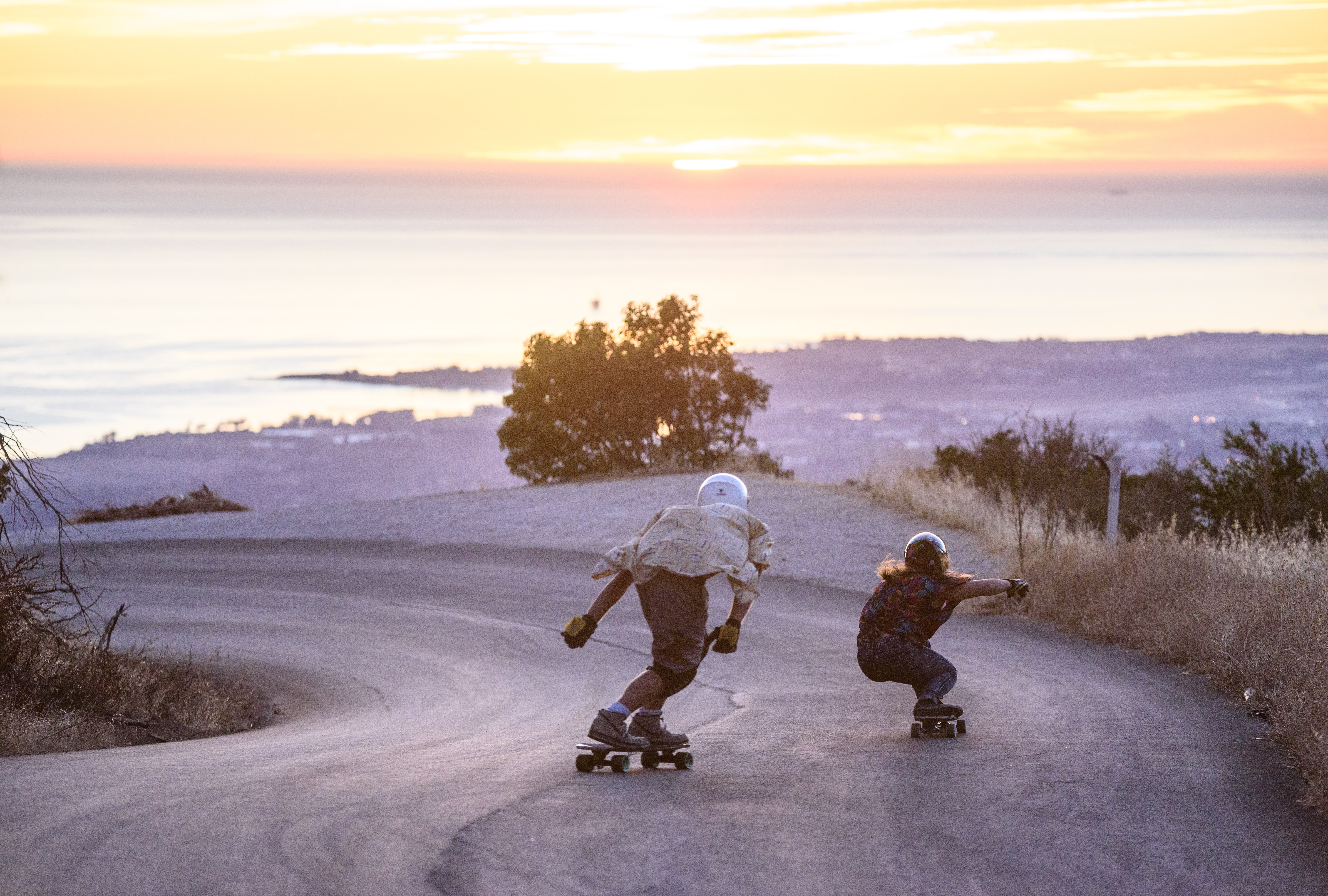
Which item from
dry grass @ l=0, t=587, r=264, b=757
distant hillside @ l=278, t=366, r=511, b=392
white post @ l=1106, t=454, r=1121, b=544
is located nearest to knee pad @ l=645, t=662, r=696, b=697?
dry grass @ l=0, t=587, r=264, b=757

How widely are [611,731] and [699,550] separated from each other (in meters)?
1.10

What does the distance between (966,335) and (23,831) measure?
89543 millimetres

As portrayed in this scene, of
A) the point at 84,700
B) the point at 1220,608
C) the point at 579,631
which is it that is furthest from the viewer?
the point at 1220,608

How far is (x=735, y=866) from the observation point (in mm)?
6043

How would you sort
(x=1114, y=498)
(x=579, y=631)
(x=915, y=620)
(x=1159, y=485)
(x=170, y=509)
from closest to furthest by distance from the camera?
1. (x=579, y=631)
2. (x=915, y=620)
3. (x=1114, y=498)
4. (x=1159, y=485)
5. (x=170, y=509)

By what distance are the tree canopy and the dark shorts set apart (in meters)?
21.3

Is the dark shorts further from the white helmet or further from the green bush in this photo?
the green bush

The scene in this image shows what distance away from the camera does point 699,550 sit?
7.67 metres

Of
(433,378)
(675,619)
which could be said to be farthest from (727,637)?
(433,378)

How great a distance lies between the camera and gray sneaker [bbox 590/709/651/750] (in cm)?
763

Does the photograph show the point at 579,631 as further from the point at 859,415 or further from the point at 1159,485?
the point at 859,415

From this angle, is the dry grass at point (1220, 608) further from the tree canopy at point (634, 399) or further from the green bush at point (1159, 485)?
the tree canopy at point (634, 399)

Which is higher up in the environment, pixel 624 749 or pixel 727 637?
pixel 727 637

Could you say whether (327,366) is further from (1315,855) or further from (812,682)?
(1315,855)
